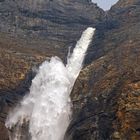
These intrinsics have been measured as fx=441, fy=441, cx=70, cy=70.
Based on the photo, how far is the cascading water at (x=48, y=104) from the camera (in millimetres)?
53906

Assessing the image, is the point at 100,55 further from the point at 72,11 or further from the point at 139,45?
the point at 72,11

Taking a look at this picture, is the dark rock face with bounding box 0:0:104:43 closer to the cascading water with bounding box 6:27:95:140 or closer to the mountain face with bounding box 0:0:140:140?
the mountain face with bounding box 0:0:140:140

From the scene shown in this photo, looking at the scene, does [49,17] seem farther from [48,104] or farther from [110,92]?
[110,92]

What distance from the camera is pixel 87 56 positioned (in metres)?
70.2

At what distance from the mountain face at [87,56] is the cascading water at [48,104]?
1.24 meters

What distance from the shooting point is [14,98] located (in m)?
58.5

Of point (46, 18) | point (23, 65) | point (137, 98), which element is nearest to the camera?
point (137, 98)

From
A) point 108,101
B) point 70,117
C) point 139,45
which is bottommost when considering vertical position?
point 70,117

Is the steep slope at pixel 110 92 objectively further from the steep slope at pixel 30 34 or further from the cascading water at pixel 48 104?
the steep slope at pixel 30 34

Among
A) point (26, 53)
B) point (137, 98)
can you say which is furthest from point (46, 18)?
point (137, 98)

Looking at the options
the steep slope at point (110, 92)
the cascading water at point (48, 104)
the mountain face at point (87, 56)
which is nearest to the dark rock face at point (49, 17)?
the mountain face at point (87, 56)

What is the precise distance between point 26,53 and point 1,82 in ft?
29.4

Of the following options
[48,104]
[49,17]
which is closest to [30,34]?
[49,17]

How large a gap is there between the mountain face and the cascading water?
1239mm
